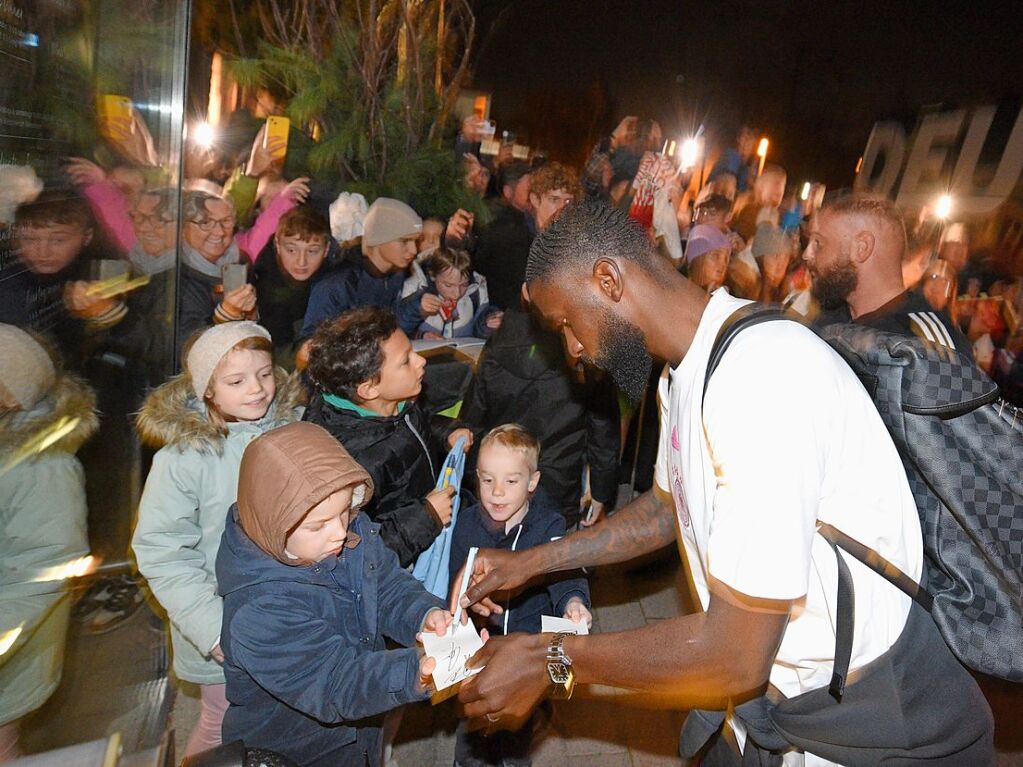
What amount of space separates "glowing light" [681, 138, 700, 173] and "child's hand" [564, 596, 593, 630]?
802cm

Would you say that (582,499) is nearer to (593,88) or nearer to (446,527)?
(446,527)

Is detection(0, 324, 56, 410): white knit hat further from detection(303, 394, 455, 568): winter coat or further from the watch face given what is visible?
the watch face

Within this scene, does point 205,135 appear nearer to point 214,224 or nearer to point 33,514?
point 214,224

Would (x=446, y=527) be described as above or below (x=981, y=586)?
below

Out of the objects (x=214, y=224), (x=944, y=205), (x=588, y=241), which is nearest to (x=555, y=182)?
(x=214, y=224)

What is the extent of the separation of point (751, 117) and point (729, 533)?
14.2 meters

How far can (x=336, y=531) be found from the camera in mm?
2055

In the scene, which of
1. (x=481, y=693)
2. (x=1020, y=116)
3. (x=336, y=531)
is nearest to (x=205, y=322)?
(x=336, y=531)

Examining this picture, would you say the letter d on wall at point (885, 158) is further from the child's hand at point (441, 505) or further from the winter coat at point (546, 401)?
the child's hand at point (441, 505)

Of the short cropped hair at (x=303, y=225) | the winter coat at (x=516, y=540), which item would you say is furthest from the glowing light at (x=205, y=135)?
the winter coat at (x=516, y=540)

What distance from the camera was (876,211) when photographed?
3.56 meters

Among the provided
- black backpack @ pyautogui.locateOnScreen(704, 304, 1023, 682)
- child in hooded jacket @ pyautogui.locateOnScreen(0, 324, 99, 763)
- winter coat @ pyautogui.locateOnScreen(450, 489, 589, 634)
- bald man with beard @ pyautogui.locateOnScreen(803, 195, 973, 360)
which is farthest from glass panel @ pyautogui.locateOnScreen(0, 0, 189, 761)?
bald man with beard @ pyautogui.locateOnScreen(803, 195, 973, 360)

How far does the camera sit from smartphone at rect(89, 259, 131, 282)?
2980 mm

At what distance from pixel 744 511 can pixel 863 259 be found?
2717 mm
